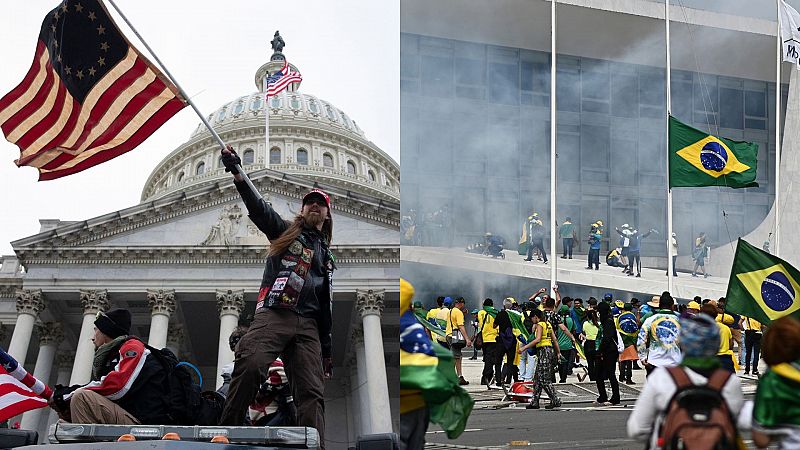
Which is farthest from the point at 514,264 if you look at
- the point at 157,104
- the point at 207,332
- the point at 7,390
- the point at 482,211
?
the point at 207,332

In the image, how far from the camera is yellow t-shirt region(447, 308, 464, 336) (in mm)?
4305

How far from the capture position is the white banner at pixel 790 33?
566 cm

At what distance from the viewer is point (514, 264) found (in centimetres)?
605

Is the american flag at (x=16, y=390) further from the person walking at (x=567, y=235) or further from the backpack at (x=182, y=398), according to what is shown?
the person walking at (x=567, y=235)

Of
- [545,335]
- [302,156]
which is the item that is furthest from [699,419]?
[302,156]

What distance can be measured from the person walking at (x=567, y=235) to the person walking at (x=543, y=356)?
312cm

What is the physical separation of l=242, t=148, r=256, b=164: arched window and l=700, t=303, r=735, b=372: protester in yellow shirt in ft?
246

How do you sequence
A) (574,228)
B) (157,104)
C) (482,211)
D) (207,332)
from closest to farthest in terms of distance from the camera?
(482,211)
(157,104)
(574,228)
(207,332)

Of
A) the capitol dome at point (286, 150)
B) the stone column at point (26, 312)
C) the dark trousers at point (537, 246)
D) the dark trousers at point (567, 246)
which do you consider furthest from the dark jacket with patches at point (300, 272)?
the capitol dome at point (286, 150)

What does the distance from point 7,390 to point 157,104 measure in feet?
10.9

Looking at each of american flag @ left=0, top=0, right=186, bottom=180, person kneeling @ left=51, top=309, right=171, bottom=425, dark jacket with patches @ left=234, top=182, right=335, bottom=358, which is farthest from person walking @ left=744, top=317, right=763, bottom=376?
american flag @ left=0, top=0, right=186, bottom=180

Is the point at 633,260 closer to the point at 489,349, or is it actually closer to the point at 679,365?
the point at 489,349

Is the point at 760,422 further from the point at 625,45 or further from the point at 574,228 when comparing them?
the point at 574,228

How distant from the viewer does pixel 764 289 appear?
14.9ft
